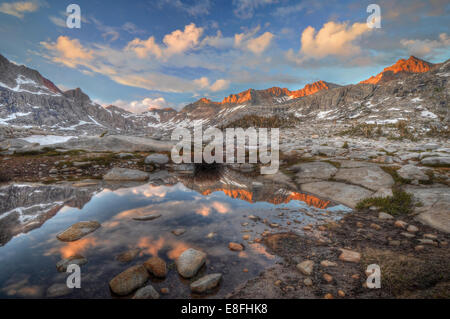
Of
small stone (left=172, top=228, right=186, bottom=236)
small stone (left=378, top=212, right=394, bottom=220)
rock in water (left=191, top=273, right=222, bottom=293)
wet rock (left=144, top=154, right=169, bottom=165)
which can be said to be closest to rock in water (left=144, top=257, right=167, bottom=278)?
rock in water (left=191, top=273, right=222, bottom=293)

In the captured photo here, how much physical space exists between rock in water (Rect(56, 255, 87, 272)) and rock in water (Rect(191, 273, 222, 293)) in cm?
366

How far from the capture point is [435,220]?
26.4ft

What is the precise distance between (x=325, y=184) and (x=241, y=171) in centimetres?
1092

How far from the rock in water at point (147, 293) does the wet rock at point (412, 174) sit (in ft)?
52.2

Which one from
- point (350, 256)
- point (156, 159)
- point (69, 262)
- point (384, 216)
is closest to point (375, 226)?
point (384, 216)

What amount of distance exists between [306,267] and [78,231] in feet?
27.8

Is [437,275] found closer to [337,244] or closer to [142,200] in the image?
[337,244]

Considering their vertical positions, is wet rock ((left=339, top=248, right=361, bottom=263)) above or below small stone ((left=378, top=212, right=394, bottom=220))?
below

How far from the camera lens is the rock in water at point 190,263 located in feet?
17.4

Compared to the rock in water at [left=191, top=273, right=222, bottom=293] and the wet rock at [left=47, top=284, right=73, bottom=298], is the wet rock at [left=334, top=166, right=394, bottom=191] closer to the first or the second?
the rock in water at [left=191, top=273, right=222, bottom=293]

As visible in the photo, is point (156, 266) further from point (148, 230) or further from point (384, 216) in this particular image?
point (384, 216)

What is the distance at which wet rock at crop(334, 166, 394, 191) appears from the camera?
41.4 ft

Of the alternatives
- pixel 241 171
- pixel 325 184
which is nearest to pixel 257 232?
pixel 325 184

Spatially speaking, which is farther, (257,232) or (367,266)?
(257,232)
